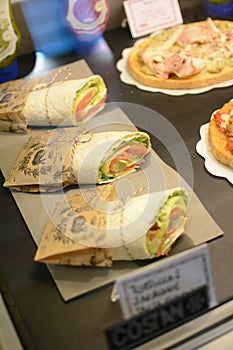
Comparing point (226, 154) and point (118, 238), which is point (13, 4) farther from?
point (118, 238)

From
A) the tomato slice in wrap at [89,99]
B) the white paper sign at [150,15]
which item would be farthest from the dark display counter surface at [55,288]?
the white paper sign at [150,15]

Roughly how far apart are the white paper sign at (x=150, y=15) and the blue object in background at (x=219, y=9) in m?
0.11

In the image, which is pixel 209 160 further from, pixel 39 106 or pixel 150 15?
pixel 150 15

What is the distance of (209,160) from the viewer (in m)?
1.19

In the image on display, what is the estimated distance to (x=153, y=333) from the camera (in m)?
0.84

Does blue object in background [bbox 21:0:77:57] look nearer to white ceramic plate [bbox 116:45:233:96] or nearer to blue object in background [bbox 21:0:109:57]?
blue object in background [bbox 21:0:109:57]

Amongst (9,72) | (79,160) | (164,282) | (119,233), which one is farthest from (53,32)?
(164,282)

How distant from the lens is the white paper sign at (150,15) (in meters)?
1.60

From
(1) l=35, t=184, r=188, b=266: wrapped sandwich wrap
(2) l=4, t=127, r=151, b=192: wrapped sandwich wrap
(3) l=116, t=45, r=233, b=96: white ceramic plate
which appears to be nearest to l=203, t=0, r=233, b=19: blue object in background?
(3) l=116, t=45, r=233, b=96: white ceramic plate

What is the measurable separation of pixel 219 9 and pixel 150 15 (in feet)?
0.69

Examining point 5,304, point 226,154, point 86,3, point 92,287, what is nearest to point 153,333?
point 92,287

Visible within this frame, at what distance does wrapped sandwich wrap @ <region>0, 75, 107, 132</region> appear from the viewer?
1.30 meters

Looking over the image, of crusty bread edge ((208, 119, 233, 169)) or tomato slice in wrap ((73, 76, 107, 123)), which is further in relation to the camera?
tomato slice in wrap ((73, 76, 107, 123))

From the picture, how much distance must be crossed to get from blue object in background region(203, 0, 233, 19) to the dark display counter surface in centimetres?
42
